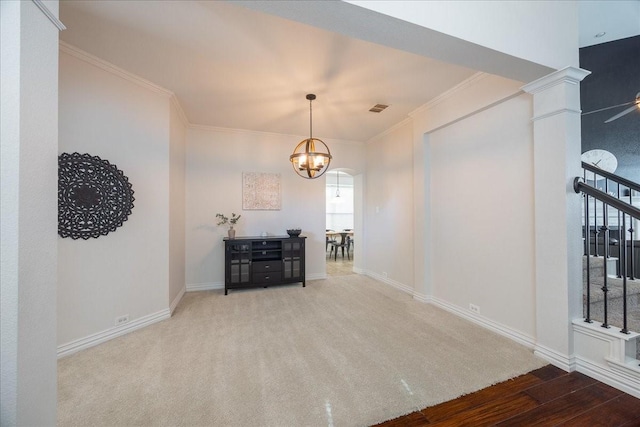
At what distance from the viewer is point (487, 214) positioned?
10.0 ft

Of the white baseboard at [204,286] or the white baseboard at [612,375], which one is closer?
the white baseboard at [612,375]

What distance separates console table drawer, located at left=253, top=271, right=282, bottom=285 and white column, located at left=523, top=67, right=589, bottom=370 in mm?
3550

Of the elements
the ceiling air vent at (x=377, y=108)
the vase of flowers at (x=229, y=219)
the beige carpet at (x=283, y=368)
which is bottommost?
the beige carpet at (x=283, y=368)

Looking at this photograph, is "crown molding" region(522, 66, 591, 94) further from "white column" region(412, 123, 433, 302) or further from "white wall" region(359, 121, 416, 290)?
"white wall" region(359, 121, 416, 290)

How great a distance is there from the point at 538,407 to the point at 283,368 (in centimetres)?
183

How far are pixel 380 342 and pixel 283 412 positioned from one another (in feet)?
4.16

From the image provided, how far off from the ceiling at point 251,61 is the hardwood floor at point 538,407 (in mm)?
2963

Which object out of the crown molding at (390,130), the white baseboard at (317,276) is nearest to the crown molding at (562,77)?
the crown molding at (390,130)

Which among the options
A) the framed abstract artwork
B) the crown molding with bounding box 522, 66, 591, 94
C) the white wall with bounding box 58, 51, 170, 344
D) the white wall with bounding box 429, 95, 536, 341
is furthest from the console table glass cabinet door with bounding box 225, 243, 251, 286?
the crown molding with bounding box 522, 66, 591, 94

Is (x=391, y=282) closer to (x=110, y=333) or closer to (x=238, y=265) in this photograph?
Answer: (x=238, y=265)

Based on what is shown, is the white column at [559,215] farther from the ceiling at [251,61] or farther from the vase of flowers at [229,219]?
the vase of flowers at [229,219]

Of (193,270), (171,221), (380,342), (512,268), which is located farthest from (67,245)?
(512,268)

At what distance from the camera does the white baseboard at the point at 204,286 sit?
15.0ft

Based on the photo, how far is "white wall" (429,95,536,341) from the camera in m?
2.66
